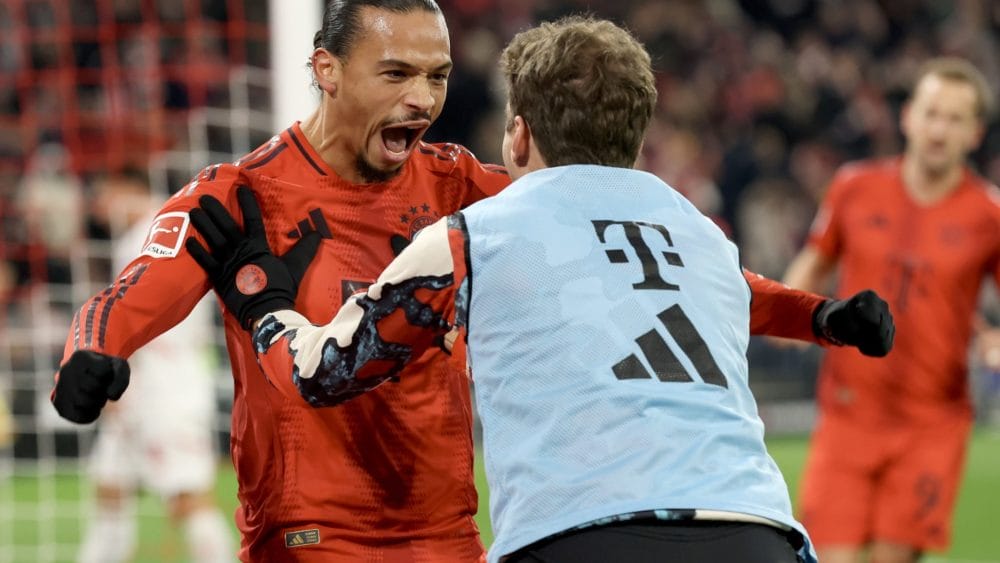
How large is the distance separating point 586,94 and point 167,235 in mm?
1077

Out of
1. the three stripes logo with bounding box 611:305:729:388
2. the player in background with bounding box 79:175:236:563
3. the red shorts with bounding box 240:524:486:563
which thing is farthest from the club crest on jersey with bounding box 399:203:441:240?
the player in background with bounding box 79:175:236:563

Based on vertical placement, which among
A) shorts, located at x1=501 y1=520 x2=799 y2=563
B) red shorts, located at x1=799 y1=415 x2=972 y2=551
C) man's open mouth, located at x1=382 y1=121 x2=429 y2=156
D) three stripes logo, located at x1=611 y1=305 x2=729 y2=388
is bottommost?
red shorts, located at x1=799 y1=415 x2=972 y2=551

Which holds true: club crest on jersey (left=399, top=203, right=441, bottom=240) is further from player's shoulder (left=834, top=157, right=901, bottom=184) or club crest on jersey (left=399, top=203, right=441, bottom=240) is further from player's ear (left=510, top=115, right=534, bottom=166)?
player's shoulder (left=834, top=157, right=901, bottom=184)

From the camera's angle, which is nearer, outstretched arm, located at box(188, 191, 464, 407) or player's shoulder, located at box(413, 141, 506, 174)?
outstretched arm, located at box(188, 191, 464, 407)

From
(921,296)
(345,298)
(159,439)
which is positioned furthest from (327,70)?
(159,439)

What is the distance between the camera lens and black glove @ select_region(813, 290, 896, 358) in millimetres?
3191

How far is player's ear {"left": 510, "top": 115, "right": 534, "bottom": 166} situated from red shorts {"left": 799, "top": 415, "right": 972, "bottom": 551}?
3783mm

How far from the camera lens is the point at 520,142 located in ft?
9.48

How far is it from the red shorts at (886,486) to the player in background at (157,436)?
10.3 feet

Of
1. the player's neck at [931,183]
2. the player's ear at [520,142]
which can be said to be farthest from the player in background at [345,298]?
the player's neck at [931,183]

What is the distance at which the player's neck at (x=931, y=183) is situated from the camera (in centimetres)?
655

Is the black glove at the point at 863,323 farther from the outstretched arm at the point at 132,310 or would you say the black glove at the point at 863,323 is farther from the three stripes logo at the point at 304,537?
the outstretched arm at the point at 132,310

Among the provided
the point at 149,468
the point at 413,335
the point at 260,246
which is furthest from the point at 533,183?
the point at 149,468

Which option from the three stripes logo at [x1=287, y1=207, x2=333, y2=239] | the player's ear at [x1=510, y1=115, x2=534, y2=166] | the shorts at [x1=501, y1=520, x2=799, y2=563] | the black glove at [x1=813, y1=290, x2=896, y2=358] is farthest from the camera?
the three stripes logo at [x1=287, y1=207, x2=333, y2=239]
